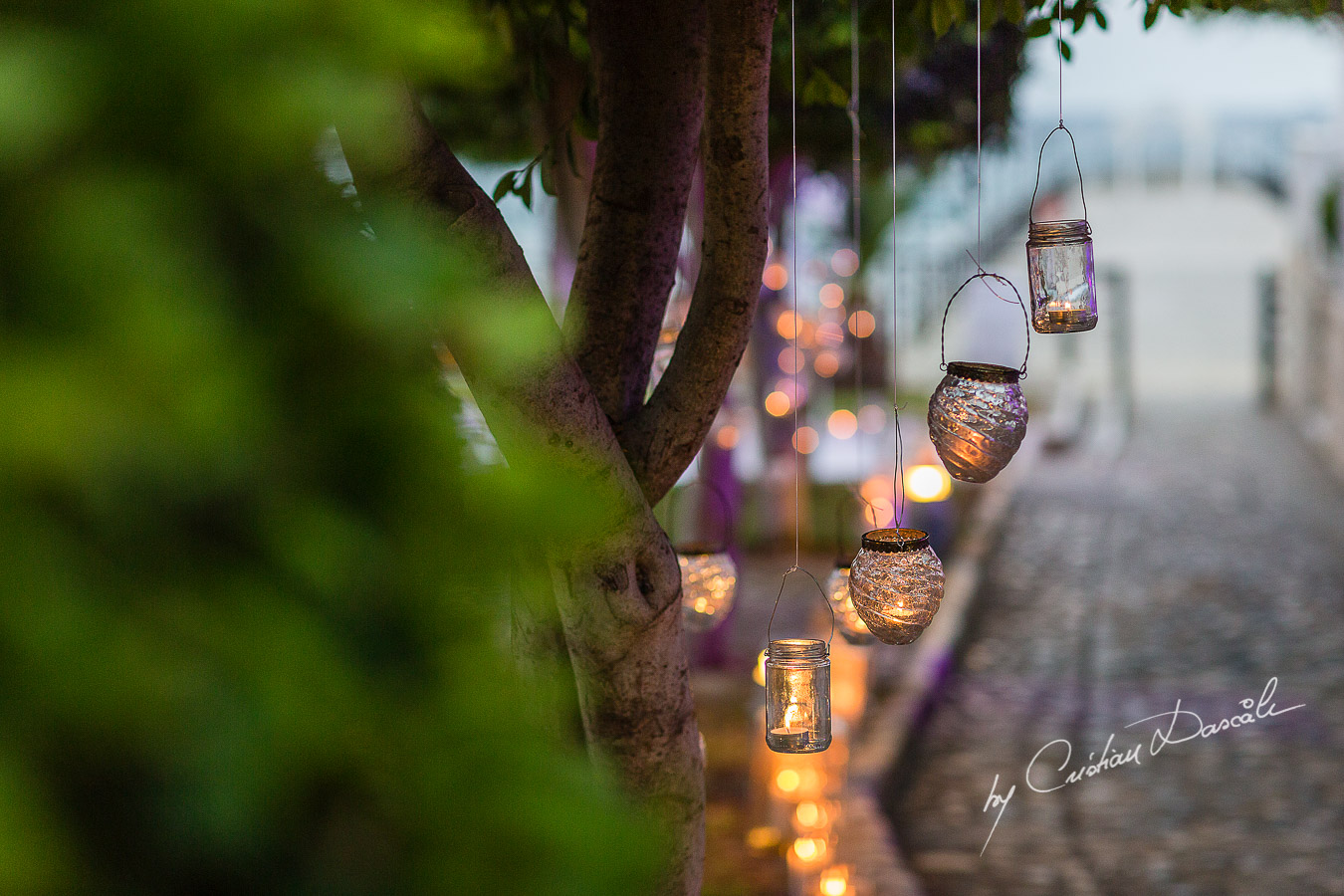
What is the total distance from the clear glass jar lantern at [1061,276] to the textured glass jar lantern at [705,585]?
44.7 inches

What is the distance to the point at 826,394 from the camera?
1566 centimetres

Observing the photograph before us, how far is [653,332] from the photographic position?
90.5 inches

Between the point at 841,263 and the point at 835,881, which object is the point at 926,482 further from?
the point at 841,263

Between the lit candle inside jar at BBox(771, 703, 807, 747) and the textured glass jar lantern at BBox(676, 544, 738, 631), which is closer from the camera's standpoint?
the lit candle inside jar at BBox(771, 703, 807, 747)

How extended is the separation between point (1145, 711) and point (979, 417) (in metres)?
4.31

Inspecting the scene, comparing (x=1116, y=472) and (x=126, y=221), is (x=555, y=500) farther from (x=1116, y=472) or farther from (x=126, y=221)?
(x=1116, y=472)

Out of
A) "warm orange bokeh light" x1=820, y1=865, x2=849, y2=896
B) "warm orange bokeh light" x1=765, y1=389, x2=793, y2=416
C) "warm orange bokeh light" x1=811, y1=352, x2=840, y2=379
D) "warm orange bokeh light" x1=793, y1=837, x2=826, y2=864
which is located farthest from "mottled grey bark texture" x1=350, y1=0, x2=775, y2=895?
"warm orange bokeh light" x1=811, y1=352, x2=840, y2=379

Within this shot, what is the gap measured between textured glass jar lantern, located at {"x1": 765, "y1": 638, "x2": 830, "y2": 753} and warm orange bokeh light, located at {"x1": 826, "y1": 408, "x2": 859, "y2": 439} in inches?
400

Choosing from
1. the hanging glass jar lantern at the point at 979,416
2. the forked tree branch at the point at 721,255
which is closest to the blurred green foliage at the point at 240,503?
the forked tree branch at the point at 721,255

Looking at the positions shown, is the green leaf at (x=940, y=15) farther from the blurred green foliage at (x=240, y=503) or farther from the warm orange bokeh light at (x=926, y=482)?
the warm orange bokeh light at (x=926, y=482)

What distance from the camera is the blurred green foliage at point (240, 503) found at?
46 cm

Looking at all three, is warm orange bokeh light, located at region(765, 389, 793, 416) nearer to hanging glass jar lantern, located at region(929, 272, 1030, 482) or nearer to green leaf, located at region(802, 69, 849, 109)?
green leaf, located at region(802, 69, 849, 109)

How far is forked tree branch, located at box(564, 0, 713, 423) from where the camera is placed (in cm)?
220

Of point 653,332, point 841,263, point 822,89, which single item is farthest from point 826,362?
point 653,332
